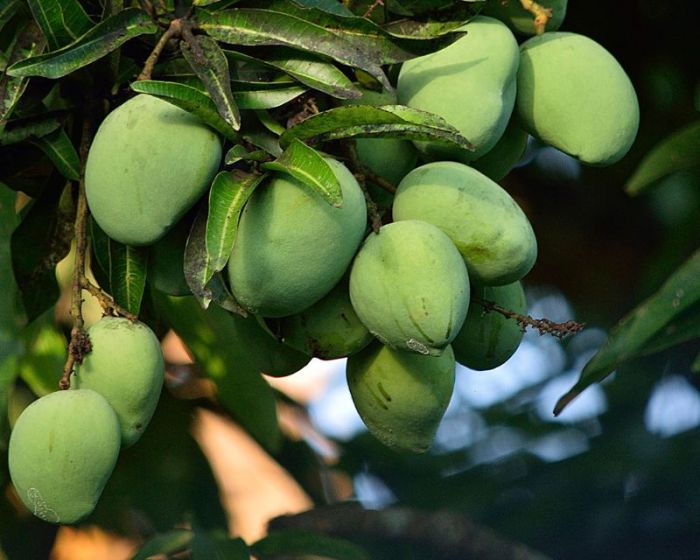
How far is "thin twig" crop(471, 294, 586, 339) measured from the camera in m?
0.73

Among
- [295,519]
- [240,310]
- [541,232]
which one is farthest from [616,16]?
[240,310]

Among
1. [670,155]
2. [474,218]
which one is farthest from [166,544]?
[670,155]

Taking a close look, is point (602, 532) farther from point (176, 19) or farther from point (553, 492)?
point (176, 19)

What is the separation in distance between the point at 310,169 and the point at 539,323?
0.18m

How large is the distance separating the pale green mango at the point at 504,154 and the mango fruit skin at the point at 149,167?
204mm

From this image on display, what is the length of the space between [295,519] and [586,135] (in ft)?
1.47

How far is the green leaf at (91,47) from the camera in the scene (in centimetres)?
69

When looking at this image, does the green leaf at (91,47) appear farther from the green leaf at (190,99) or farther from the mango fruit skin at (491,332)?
the mango fruit skin at (491,332)

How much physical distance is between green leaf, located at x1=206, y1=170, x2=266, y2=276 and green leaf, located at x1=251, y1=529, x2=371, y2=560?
1.21 ft

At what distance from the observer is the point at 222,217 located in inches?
26.3

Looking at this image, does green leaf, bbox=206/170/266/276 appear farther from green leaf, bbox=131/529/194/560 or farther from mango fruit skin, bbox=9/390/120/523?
green leaf, bbox=131/529/194/560

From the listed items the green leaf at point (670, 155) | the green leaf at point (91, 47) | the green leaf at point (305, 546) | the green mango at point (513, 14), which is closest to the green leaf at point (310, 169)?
the green leaf at point (91, 47)

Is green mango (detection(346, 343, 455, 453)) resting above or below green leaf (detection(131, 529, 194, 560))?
above

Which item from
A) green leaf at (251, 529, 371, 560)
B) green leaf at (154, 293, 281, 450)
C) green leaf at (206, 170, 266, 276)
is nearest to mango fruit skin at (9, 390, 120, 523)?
green leaf at (206, 170, 266, 276)
